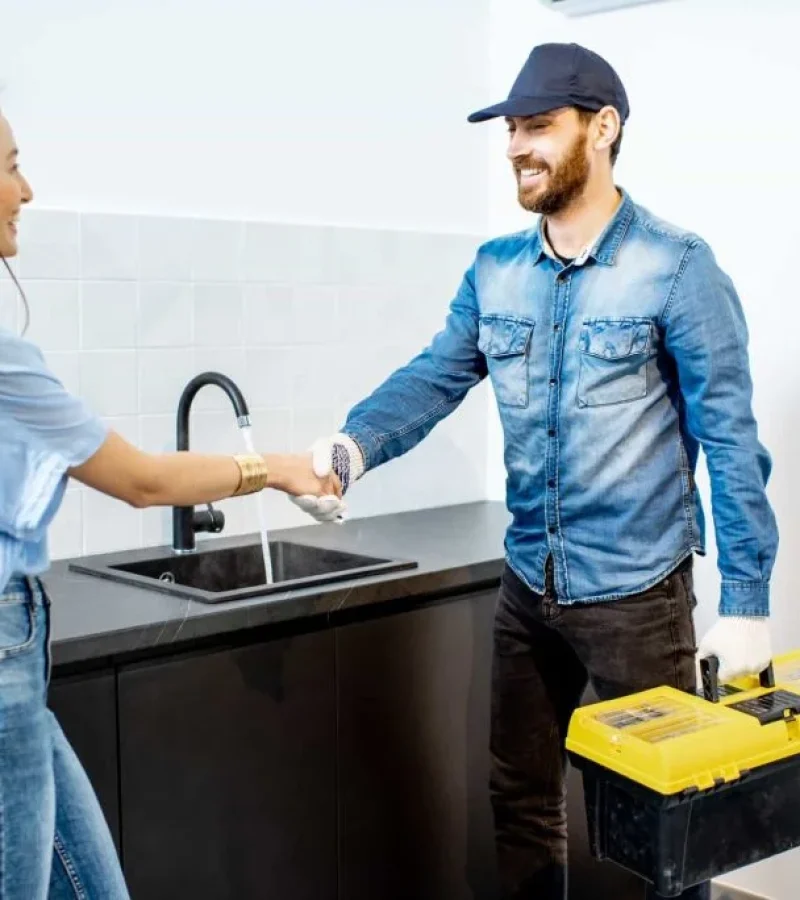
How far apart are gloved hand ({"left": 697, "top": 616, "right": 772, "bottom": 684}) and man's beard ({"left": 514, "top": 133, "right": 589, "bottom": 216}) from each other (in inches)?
28.8

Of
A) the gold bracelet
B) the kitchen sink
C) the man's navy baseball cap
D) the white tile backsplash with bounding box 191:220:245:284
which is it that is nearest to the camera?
the gold bracelet

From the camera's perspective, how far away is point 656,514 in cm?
205

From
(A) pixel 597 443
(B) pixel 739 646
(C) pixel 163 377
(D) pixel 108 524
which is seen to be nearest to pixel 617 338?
(A) pixel 597 443

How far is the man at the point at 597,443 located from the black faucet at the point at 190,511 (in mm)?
346

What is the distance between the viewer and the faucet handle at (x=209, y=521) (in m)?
2.53

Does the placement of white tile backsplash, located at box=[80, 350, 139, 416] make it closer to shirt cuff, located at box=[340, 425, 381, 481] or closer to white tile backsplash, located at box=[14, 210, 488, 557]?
white tile backsplash, located at box=[14, 210, 488, 557]

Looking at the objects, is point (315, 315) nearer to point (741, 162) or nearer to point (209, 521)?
point (209, 521)

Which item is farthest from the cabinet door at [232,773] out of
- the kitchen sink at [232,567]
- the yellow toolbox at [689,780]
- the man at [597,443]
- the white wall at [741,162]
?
the white wall at [741,162]

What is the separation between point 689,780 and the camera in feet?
5.35

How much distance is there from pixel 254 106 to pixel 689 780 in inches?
68.3

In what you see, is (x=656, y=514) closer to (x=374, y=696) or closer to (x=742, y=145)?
(x=374, y=696)

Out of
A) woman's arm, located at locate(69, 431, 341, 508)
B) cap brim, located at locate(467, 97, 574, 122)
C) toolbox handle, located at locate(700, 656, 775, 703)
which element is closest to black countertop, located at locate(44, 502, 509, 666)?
woman's arm, located at locate(69, 431, 341, 508)

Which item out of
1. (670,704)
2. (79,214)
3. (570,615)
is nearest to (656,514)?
(570,615)

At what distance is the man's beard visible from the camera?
208 centimetres
